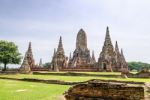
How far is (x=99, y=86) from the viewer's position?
8844mm

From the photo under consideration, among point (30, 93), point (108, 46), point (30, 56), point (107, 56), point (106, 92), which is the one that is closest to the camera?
point (106, 92)

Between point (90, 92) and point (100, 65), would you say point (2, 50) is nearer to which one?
point (100, 65)

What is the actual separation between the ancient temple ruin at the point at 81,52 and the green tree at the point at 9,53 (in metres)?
13.7

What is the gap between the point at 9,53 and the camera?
160ft

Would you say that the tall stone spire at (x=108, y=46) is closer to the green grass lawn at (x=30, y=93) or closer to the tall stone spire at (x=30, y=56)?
the tall stone spire at (x=30, y=56)

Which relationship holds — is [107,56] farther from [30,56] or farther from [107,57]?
[30,56]

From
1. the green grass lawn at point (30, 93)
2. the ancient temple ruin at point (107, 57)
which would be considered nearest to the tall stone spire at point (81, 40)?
the ancient temple ruin at point (107, 57)

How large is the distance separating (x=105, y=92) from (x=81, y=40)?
166 feet

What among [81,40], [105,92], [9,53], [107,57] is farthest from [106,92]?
[81,40]

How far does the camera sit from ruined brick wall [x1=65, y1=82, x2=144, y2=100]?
320 inches

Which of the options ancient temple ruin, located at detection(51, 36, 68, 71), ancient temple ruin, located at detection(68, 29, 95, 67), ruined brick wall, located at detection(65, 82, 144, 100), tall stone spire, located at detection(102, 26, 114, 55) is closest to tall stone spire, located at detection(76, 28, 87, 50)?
ancient temple ruin, located at detection(68, 29, 95, 67)

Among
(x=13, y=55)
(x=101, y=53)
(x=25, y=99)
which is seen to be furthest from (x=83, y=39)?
(x=25, y=99)

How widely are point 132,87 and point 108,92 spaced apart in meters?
0.95

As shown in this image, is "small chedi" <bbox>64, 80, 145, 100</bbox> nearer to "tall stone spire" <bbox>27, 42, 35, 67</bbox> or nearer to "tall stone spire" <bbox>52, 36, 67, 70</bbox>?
"tall stone spire" <bbox>52, 36, 67, 70</bbox>
